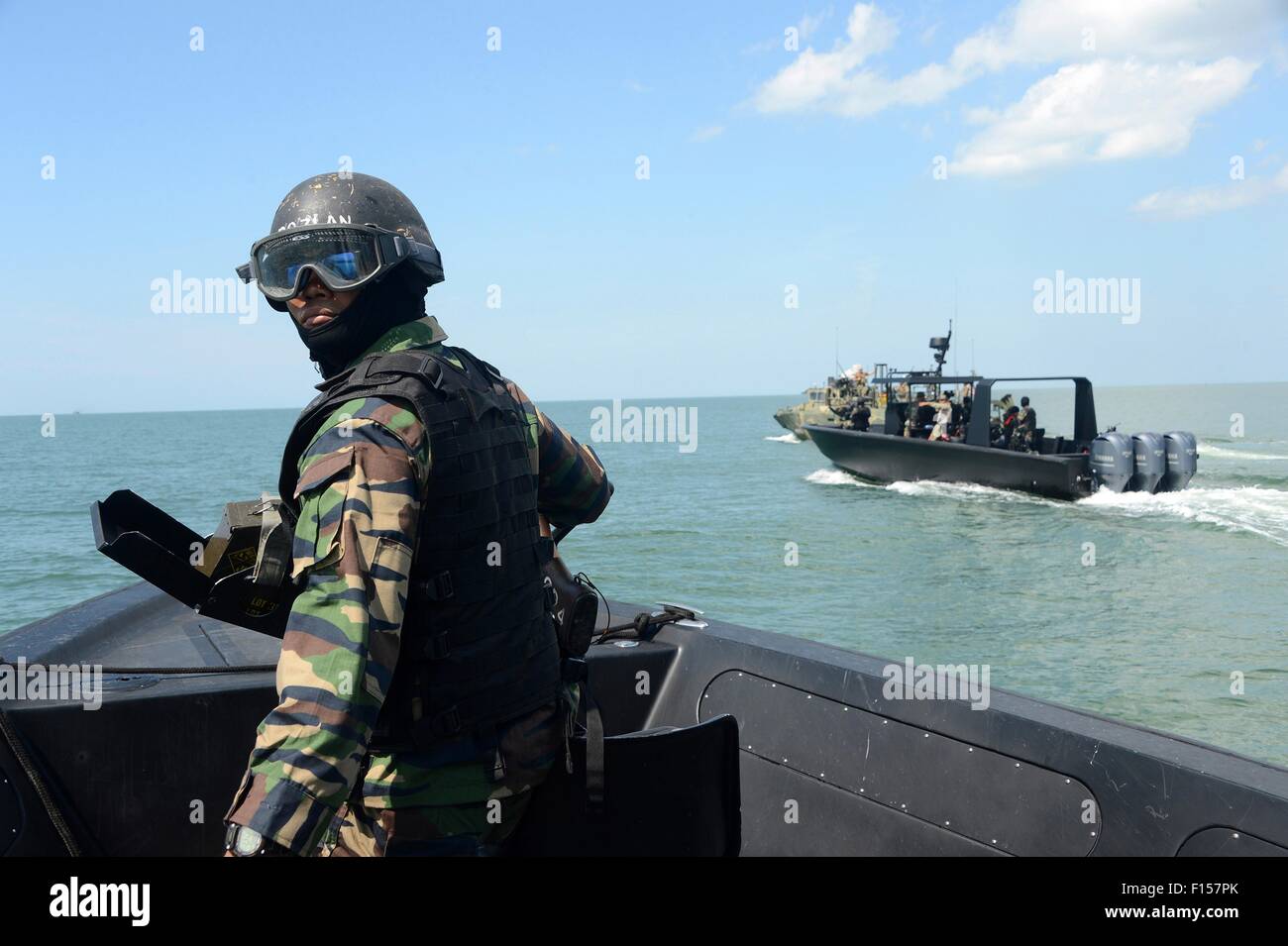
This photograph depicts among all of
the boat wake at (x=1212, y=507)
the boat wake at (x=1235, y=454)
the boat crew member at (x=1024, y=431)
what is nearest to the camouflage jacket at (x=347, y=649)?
the boat wake at (x=1212, y=507)

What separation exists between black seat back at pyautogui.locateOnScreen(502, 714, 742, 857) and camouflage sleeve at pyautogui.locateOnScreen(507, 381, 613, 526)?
627 mm

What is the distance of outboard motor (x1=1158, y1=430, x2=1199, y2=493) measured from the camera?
26.1 meters

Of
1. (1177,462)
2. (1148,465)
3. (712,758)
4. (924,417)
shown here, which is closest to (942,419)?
(924,417)

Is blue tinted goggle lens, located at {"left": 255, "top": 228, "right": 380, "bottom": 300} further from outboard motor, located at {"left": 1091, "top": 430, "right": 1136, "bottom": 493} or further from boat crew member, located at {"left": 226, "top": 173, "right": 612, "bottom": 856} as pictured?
outboard motor, located at {"left": 1091, "top": 430, "right": 1136, "bottom": 493}

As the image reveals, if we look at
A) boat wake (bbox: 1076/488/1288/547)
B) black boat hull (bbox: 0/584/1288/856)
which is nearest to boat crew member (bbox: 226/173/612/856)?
black boat hull (bbox: 0/584/1288/856)

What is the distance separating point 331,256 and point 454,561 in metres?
0.67

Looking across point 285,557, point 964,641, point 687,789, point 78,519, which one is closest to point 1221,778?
point 687,789

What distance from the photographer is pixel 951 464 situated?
92.0 feet

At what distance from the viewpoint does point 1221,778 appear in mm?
2463

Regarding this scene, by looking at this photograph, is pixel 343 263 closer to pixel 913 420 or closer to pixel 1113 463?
pixel 1113 463

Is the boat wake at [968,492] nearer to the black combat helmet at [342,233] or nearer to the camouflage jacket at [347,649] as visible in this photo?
the black combat helmet at [342,233]

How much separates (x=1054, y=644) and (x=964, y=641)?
1.14 meters

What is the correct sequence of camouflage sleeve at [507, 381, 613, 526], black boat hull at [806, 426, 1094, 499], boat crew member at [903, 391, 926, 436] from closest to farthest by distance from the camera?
camouflage sleeve at [507, 381, 613, 526]
black boat hull at [806, 426, 1094, 499]
boat crew member at [903, 391, 926, 436]

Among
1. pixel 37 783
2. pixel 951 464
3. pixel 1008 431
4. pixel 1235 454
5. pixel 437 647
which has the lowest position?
pixel 1235 454
